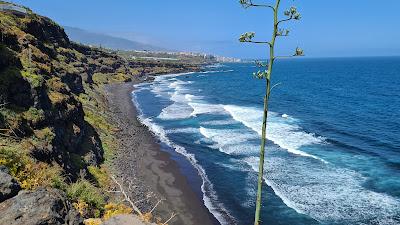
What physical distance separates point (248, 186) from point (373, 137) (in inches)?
941

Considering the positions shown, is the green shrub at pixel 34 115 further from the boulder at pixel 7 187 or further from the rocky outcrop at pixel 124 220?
the rocky outcrop at pixel 124 220

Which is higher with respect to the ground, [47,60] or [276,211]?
[47,60]

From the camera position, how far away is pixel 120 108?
73.1 m

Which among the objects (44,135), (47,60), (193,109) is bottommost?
(193,109)

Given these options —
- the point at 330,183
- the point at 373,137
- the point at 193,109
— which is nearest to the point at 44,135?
the point at 330,183

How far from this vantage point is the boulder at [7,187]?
9555mm

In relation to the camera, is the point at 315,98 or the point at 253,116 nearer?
the point at 253,116

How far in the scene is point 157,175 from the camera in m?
37.8

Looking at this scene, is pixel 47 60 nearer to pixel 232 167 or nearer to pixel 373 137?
pixel 232 167

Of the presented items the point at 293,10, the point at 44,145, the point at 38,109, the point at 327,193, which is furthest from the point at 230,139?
the point at 293,10

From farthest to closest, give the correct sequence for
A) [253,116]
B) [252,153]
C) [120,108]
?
1. [120,108]
2. [253,116]
3. [252,153]

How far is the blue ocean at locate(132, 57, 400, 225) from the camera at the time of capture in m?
29.9

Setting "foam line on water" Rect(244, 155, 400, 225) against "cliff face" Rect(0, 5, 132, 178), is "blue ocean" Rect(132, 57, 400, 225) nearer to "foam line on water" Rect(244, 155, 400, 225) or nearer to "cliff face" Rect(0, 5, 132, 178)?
"foam line on water" Rect(244, 155, 400, 225)

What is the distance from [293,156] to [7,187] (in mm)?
35777
